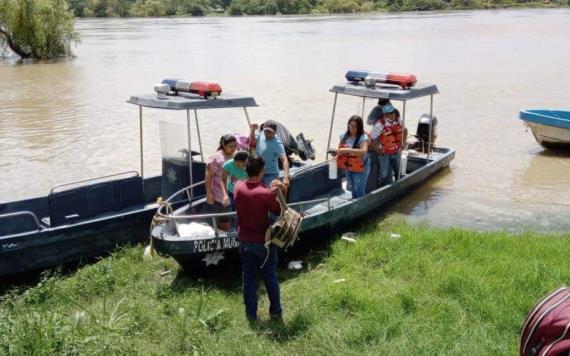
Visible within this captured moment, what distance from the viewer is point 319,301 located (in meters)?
6.53

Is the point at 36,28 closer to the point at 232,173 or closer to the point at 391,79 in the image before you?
the point at 391,79

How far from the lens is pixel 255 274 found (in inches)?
241

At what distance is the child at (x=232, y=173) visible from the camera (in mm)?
7344

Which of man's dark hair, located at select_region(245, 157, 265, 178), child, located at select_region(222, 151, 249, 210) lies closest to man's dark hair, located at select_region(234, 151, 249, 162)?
child, located at select_region(222, 151, 249, 210)

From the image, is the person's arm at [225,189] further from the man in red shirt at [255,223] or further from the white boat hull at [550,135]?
the white boat hull at [550,135]

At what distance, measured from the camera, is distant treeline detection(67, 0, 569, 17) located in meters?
99.9

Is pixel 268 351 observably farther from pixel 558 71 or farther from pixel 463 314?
pixel 558 71

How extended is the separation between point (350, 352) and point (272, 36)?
52.9m

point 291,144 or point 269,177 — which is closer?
point 269,177

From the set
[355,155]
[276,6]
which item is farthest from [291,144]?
[276,6]

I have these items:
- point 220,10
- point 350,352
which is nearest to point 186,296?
point 350,352

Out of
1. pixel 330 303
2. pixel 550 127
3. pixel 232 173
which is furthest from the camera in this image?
pixel 550 127

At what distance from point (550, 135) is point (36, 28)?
31.1 m

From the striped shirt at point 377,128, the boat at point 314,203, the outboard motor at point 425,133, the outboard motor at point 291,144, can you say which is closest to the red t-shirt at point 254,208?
the boat at point 314,203
